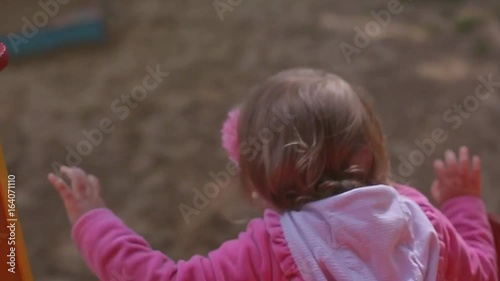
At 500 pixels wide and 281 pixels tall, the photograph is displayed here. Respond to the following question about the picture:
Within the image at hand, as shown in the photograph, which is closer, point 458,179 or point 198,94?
point 458,179

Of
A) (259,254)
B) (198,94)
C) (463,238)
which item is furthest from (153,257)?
(198,94)

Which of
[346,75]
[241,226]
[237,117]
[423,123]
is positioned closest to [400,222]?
[237,117]

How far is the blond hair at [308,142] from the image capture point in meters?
0.93

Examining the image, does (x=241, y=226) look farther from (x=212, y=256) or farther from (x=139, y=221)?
(x=212, y=256)

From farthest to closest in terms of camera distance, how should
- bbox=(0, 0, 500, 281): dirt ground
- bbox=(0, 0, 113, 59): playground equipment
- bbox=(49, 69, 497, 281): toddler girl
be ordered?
bbox=(0, 0, 113, 59): playground equipment
bbox=(0, 0, 500, 281): dirt ground
bbox=(49, 69, 497, 281): toddler girl

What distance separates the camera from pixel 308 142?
935 mm

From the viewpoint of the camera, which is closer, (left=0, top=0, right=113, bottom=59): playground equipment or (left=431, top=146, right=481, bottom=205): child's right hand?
(left=431, top=146, right=481, bottom=205): child's right hand

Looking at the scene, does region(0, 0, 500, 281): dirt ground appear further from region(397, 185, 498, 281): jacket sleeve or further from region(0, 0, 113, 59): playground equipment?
region(397, 185, 498, 281): jacket sleeve

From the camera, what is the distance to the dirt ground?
176 cm

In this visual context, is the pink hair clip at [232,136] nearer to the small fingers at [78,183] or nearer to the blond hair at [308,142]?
the blond hair at [308,142]

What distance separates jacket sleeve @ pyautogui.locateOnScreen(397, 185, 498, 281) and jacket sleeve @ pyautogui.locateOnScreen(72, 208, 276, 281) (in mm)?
208

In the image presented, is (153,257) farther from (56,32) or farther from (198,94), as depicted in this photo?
(56,32)

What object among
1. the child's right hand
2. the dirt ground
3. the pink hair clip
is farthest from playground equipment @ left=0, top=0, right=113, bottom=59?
the child's right hand

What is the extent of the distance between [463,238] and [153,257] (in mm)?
418
